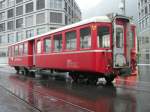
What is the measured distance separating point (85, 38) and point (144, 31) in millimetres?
66177

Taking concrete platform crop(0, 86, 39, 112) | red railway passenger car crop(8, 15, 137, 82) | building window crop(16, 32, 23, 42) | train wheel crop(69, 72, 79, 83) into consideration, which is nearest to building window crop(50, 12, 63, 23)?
building window crop(16, 32, 23, 42)

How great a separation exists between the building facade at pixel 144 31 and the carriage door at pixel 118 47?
4940 centimetres

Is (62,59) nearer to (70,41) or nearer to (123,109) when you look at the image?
(70,41)

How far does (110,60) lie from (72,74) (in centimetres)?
435

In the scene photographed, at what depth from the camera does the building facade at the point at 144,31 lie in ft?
220

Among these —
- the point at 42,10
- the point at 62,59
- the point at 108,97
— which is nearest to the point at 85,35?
the point at 62,59

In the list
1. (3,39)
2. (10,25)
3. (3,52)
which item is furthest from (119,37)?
(3,39)

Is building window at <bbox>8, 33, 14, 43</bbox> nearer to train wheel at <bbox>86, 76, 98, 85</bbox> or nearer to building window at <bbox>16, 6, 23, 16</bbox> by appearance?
building window at <bbox>16, 6, 23, 16</bbox>

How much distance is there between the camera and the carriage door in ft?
52.0

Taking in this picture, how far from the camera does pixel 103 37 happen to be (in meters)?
15.9

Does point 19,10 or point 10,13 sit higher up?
point 19,10

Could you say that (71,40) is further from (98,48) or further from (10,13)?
(10,13)

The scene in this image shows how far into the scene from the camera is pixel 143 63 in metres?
66.3

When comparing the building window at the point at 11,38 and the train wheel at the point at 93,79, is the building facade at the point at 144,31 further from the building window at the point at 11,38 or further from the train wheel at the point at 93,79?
the train wheel at the point at 93,79
